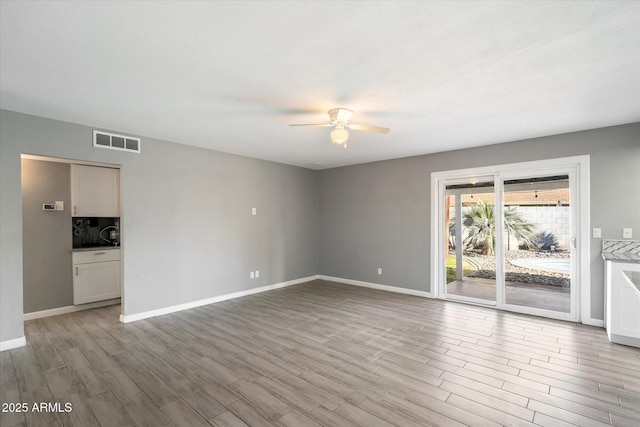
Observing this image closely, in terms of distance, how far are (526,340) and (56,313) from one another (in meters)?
6.51

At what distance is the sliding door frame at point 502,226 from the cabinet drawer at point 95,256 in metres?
5.53

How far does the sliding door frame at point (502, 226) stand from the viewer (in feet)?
12.9

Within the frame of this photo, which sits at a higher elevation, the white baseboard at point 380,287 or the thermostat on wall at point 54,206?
the thermostat on wall at point 54,206

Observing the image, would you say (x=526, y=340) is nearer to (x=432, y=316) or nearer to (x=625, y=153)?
(x=432, y=316)

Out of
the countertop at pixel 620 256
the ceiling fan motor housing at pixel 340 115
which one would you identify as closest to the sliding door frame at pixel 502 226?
the countertop at pixel 620 256

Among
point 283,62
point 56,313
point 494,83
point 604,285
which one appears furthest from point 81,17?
point 604,285

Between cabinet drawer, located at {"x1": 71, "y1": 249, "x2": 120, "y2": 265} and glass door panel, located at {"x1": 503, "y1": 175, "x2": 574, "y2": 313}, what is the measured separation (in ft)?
21.1

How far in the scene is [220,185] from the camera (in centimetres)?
521

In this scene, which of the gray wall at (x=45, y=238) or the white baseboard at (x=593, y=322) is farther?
the gray wall at (x=45, y=238)

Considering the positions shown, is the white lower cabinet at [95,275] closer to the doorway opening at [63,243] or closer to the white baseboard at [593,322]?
the doorway opening at [63,243]

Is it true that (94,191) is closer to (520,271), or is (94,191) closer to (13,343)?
(13,343)

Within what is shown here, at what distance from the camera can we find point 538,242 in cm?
438

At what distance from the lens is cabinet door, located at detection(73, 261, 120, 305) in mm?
4578

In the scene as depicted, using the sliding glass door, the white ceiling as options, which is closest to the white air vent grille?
the white ceiling
